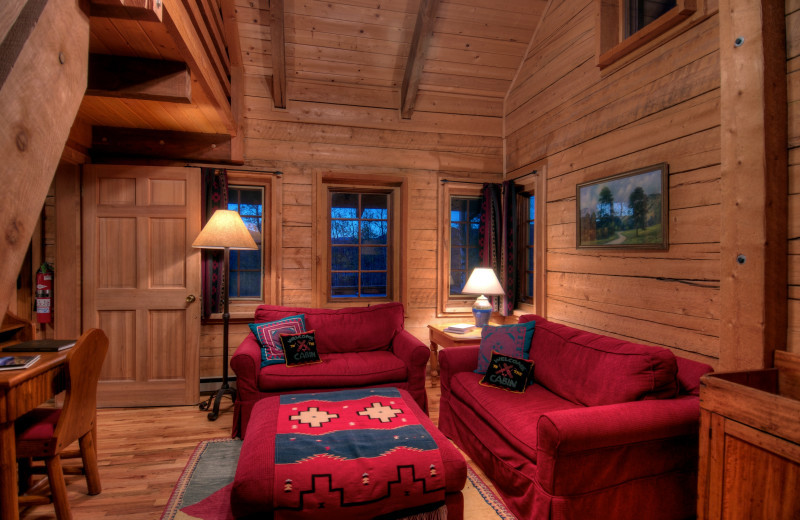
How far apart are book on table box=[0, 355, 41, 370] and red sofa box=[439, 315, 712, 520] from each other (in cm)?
228

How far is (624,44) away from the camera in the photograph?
8.77ft

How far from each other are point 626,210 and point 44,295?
14.9ft

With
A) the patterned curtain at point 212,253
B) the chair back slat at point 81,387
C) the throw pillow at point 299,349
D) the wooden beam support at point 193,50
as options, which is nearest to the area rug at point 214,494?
the chair back slat at point 81,387

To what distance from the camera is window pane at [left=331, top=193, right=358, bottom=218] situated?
4344 mm

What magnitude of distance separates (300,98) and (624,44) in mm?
2749

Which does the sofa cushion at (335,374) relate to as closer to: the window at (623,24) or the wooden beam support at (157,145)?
the wooden beam support at (157,145)

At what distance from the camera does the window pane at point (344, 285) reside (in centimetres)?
434

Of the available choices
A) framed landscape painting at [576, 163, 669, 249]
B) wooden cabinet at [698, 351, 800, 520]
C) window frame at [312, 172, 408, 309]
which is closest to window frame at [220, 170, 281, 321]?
window frame at [312, 172, 408, 309]

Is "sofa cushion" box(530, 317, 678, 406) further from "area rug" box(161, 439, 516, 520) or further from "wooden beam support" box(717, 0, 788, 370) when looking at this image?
"area rug" box(161, 439, 516, 520)

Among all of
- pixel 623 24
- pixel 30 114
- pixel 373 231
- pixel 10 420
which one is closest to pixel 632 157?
pixel 623 24

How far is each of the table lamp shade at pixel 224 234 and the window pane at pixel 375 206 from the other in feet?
4.47

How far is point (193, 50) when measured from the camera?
7.60ft

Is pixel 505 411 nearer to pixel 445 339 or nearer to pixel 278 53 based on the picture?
pixel 445 339

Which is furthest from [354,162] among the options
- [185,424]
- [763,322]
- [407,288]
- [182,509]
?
[763,322]
